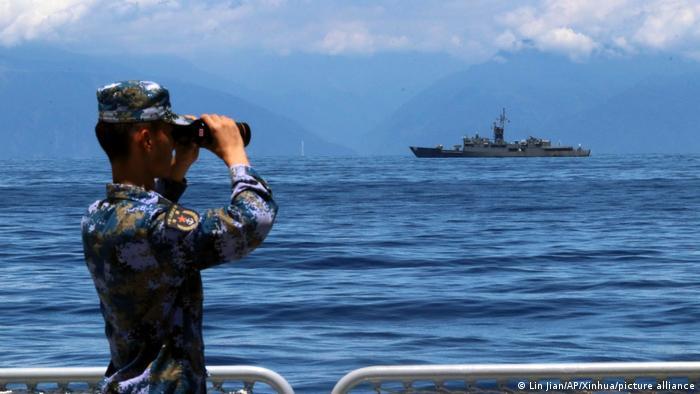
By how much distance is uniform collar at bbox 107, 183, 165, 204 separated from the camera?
9.20 feet

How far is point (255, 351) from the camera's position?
13.2m

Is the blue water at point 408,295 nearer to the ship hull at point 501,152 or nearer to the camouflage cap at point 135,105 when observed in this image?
the camouflage cap at point 135,105

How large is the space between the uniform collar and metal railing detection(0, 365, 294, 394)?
1.37 metres

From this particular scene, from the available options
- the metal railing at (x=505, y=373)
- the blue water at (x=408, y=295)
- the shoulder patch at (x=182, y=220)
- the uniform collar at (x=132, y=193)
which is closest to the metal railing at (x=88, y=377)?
the metal railing at (x=505, y=373)

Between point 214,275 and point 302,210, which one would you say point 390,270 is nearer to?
point 214,275

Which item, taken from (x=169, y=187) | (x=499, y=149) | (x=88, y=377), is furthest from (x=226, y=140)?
(x=499, y=149)

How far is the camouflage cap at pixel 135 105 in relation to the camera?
110 inches

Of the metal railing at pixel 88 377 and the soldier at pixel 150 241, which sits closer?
the soldier at pixel 150 241

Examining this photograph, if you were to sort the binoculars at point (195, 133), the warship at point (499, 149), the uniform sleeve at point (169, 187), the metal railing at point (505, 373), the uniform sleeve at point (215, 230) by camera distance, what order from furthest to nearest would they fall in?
the warship at point (499, 149)
the metal railing at point (505, 373)
the uniform sleeve at point (169, 187)
the binoculars at point (195, 133)
the uniform sleeve at point (215, 230)

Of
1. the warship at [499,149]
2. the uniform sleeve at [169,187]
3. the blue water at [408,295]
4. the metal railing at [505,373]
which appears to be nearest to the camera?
the uniform sleeve at [169,187]

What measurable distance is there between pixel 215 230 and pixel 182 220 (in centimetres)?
8

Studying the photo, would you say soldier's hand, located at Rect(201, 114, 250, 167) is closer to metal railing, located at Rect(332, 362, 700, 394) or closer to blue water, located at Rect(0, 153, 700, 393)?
metal railing, located at Rect(332, 362, 700, 394)

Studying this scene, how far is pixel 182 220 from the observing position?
2674 millimetres

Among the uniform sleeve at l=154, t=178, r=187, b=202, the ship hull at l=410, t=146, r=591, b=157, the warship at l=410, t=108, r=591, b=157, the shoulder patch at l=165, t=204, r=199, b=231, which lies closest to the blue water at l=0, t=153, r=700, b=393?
the uniform sleeve at l=154, t=178, r=187, b=202
